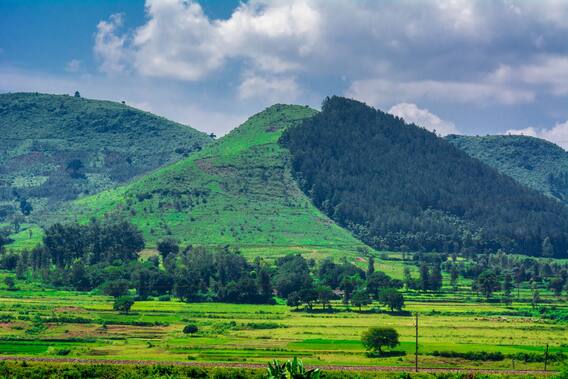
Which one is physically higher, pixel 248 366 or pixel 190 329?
pixel 190 329

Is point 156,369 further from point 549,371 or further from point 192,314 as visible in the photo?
point 192,314

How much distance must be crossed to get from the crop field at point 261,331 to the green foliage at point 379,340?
226 centimetres

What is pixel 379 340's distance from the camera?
427 feet

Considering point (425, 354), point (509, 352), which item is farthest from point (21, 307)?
point (509, 352)

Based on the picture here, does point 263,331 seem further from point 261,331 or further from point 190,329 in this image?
point 190,329

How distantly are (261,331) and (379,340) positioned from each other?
28.8m

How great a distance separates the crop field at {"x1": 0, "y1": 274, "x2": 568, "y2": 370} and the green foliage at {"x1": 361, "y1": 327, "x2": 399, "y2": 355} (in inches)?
88.8

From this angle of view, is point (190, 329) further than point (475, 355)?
Yes

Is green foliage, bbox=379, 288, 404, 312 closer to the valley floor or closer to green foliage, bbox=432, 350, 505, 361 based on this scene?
the valley floor

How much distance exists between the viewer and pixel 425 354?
128000 mm

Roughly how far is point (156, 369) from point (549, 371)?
54626mm

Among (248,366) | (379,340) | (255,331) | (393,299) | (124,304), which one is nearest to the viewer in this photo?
(248,366)

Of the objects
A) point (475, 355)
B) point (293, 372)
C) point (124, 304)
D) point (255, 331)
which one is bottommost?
point (255, 331)

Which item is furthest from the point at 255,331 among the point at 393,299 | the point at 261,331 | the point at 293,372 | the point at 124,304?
the point at 293,372
